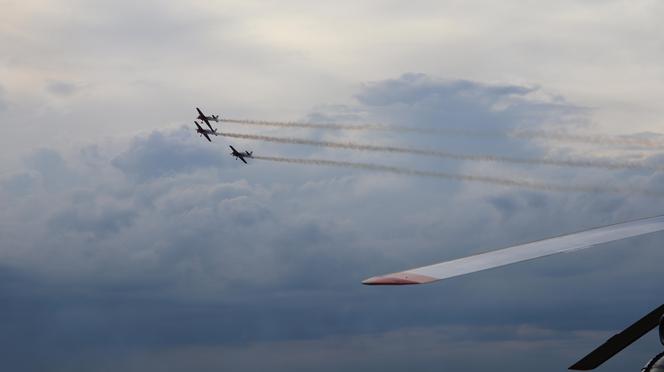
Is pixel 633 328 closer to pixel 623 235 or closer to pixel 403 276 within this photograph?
pixel 623 235

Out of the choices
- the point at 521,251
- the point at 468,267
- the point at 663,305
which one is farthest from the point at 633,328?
the point at 468,267

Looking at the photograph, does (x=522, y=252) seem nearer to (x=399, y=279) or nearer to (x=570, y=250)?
(x=570, y=250)

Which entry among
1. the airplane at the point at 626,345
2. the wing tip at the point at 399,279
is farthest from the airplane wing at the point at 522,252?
the airplane at the point at 626,345

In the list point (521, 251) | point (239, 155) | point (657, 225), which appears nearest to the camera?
point (521, 251)

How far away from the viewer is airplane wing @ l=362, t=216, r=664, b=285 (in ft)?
52.7

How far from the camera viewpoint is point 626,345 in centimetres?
2036

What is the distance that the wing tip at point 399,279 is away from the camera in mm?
15675

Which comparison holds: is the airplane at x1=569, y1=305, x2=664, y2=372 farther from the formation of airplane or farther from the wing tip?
the wing tip

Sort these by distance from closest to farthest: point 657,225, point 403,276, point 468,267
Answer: point 403,276, point 468,267, point 657,225

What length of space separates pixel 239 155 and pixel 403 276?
100m

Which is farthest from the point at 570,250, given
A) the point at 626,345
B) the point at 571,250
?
the point at 626,345

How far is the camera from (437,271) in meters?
16.9

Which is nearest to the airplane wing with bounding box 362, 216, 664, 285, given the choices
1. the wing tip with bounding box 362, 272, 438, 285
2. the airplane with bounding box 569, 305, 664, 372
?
the wing tip with bounding box 362, 272, 438, 285

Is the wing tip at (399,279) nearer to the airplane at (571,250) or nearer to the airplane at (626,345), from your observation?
the airplane at (571,250)
